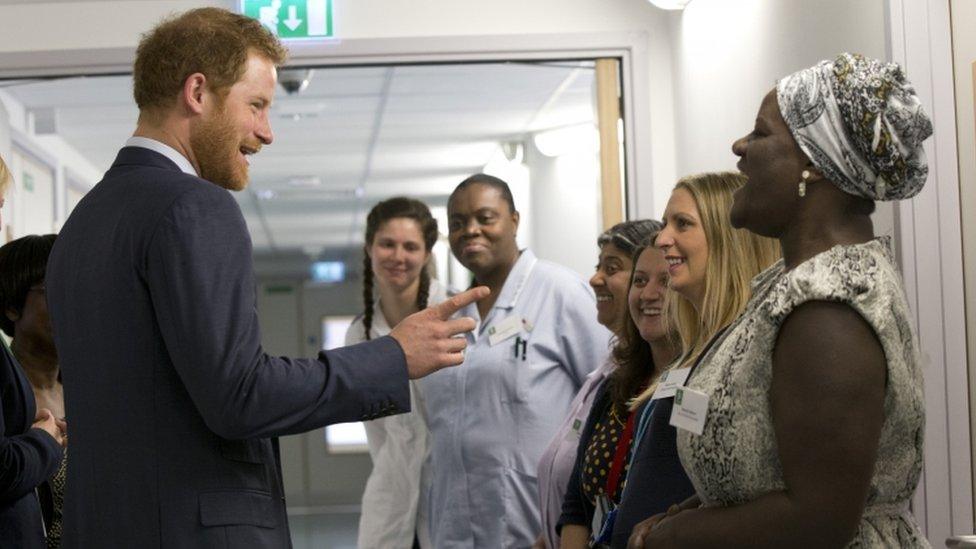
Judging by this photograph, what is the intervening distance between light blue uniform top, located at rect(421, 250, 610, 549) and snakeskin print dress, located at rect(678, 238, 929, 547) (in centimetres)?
206

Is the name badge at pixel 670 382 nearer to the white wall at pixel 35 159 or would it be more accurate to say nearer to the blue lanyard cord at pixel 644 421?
the blue lanyard cord at pixel 644 421

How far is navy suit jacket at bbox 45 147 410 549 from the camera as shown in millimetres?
1791

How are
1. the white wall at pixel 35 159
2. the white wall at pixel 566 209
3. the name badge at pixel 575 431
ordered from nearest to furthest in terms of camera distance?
the name badge at pixel 575 431 < the white wall at pixel 35 159 < the white wall at pixel 566 209

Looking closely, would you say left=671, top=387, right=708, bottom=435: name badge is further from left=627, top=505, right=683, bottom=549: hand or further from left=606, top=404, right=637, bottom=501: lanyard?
left=606, top=404, right=637, bottom=501: lanyard

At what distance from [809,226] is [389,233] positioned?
9.09 ft

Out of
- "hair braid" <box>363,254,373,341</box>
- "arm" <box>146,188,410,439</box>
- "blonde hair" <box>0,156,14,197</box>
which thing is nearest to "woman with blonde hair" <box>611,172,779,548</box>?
"arm" <box>146,188,410,439</box>

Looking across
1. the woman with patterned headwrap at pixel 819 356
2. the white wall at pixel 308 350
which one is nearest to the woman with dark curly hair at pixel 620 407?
the woman with patterned headwrap at pixel 819 356

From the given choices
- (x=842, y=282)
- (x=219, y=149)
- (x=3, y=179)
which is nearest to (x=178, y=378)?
(x=219, y=149)

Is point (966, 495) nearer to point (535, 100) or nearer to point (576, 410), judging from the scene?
point (576, 410)

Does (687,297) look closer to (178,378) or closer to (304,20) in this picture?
(178,378)

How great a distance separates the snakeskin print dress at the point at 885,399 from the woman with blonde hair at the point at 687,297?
43 centimetres

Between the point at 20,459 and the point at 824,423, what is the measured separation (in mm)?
1568

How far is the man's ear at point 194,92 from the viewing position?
6.46ft

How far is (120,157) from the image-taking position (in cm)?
200
